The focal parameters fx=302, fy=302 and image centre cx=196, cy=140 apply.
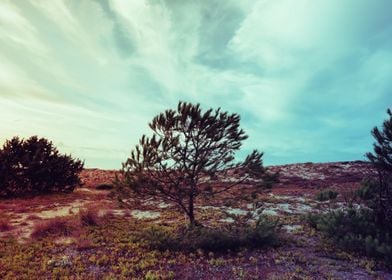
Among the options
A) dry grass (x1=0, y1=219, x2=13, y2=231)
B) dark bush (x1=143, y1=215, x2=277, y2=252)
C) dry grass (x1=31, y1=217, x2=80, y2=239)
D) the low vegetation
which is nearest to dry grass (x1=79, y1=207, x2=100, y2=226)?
dry grass (x1=31, y1=217, x2=80, y2=239)

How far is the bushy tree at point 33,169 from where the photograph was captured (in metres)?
22.3

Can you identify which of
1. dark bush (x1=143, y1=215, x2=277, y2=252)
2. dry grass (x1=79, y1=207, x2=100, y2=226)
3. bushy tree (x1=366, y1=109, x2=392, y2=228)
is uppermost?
bushy tree (x1=366, y1=109, x2=392, y2=228)

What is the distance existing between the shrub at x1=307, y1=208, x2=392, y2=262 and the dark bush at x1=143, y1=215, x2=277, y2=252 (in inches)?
87.0

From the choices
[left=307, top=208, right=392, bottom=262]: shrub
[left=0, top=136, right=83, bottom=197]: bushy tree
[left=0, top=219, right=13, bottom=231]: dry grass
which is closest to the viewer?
[left=307, top=208, right=392, bottom=262]: shrub

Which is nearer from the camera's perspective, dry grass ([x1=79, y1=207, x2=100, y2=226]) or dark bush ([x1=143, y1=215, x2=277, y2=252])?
dark bush ([x1=143, y1=215, x2=277, y2=252])

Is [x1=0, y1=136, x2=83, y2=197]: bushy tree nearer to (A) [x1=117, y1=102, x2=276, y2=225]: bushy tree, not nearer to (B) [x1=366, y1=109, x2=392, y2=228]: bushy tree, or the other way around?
(A) [x1=117, y1=102, x2=276, y2=225]: bushy tree

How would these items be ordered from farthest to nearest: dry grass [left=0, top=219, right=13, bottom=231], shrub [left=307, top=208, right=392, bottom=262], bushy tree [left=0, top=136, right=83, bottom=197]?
bushy tree [left=0, top=136, right=83, bottom=197]
dry grass [left=0, top=219, right=13, bottom=231]
shrub [left=307, top=208, right=392, bottom=262]

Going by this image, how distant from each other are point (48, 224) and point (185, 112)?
706cm

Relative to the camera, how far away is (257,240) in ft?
33.9

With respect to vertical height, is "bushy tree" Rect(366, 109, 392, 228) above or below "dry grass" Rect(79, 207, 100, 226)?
above

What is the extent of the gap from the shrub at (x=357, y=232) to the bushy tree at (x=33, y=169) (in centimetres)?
2014

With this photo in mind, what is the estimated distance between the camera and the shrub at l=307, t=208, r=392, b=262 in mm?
9227

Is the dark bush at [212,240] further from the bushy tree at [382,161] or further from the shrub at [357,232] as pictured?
the bushy tree at [382,161]

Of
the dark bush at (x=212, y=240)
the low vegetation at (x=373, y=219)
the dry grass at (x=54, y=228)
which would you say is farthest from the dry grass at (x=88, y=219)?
the low vegetation at (x=373, y=219)
